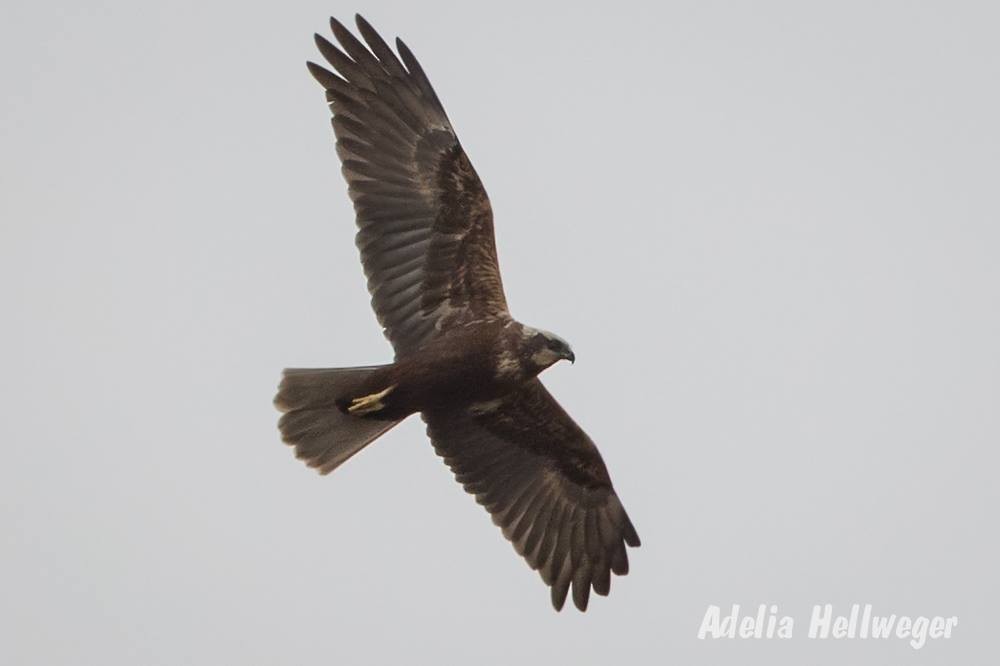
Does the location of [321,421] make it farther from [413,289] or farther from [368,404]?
[413,289]

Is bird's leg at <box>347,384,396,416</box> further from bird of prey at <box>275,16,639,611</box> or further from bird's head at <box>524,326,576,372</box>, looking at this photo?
bird's head at <box>524,326,576,372</box>

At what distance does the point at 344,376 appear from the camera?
13789 mm

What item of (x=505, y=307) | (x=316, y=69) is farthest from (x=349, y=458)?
(x=316, y=69)

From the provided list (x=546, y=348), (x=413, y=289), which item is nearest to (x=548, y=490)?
(x=546, y=348)

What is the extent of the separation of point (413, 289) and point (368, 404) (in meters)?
0.95

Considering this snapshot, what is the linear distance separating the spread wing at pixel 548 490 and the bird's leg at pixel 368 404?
0.81 m

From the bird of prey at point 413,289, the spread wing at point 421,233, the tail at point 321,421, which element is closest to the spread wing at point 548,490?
the bird of prey at point 413,289

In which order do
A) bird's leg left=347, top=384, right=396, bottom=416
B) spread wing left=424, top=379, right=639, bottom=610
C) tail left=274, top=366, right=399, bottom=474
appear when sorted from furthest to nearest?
spread wing left=424, top=379, right=639, bottom=610, tail left=274, top=366, right=399, bottom=474, bird's leg left=347, top=384, right=396, bottom=416

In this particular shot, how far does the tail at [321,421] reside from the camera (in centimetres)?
1387

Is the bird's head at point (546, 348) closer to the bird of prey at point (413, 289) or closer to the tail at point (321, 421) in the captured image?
the bird of prey at point (413, 289)

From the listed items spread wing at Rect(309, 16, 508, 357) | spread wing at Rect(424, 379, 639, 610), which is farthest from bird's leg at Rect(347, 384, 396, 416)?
spread wing at Rect(424, 379, 639, 610)

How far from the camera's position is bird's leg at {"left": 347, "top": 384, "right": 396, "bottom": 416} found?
13.6 metres

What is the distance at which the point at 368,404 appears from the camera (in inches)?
538

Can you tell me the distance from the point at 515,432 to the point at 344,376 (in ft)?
5.22
